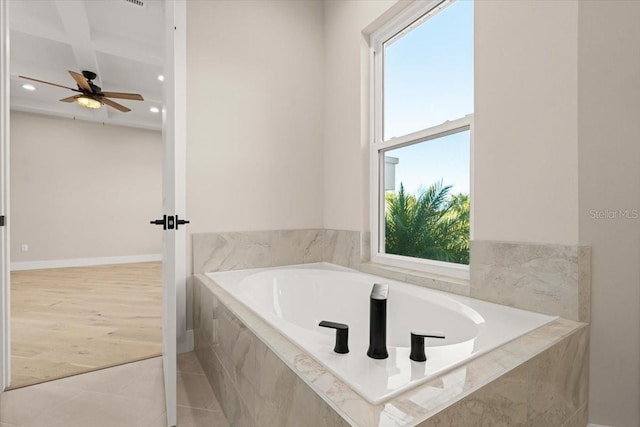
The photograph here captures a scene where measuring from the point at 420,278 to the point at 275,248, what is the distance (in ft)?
3.77

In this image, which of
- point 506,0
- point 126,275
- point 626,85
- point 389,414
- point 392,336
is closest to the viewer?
point 389,414

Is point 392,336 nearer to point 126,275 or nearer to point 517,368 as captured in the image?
point 517,368

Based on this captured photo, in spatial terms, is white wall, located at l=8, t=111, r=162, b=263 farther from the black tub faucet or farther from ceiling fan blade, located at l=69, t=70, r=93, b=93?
the black tub faucet

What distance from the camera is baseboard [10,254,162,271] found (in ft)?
16.1

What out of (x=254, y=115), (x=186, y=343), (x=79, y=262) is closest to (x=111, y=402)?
(x=186, y=343)

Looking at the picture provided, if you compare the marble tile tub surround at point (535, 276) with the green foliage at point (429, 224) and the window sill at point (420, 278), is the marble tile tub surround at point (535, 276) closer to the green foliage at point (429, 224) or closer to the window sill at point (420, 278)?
the window sill at point (420, 278)

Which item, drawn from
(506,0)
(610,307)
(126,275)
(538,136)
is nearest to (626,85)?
(538,136)

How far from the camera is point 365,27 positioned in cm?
221

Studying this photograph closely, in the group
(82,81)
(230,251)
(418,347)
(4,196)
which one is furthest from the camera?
(82,81)

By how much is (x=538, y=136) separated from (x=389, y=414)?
1253 millimetres

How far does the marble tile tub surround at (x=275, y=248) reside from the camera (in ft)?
7.18

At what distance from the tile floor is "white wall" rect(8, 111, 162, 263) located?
4.52 meters

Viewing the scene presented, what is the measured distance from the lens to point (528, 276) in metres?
1.33

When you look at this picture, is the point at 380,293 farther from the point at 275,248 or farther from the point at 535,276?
the point at 275,248
